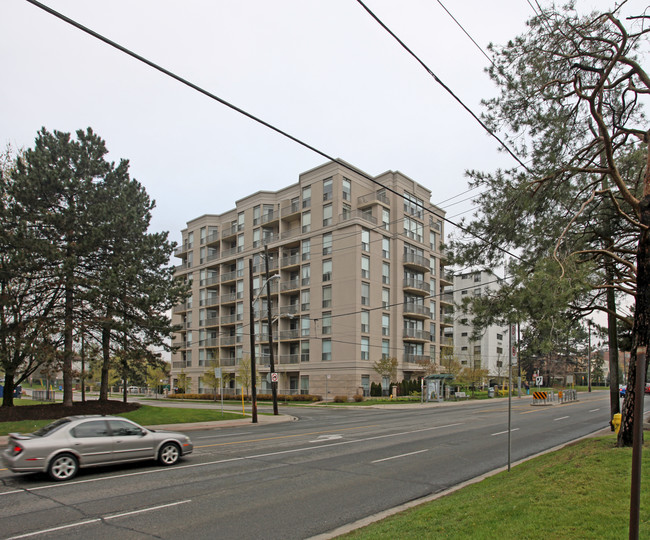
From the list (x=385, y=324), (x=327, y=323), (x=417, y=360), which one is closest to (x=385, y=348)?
(x=385, y=324)

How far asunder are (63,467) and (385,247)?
43565 mm

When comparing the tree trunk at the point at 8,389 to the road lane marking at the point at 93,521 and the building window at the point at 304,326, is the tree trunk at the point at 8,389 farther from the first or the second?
the building window at the point at 304,326

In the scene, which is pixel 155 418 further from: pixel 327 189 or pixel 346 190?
pixel 346 190

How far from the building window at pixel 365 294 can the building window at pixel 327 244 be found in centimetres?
497

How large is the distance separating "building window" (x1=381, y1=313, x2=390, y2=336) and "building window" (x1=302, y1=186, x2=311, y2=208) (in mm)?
14195

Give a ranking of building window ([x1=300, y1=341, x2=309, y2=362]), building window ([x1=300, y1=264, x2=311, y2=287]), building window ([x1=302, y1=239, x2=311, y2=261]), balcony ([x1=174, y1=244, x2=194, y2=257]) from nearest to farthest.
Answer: building window ([x1=300, y1=341, x2=309, y2=362]) → building window ([x1=300, y1=264, x2=311, y2=287]) → building window ([x1=302, y1=239, x2=311, y2=261]) → balcony ([x1=174, y1=244, x2=194, y2=257])

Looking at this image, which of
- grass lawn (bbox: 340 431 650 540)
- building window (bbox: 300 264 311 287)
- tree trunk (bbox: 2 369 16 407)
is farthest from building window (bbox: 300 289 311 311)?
grass lawn (bbox: 340 431 650 540)

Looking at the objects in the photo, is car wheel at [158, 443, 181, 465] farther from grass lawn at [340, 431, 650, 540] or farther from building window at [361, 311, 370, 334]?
building window at [361, 311, 370, 334]

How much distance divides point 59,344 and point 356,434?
50.7 ft

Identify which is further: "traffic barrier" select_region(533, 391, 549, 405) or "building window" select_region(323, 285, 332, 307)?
"building window" select_region(323, 285, 332, 307)

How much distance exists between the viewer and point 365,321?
49.1m

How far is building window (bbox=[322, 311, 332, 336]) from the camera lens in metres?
49.5

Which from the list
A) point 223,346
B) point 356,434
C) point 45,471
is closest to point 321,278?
point 223,346

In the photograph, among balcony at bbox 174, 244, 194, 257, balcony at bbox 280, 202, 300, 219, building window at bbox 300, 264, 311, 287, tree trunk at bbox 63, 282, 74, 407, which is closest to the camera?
tree trunk at bbox 63, 282, 74, 407
